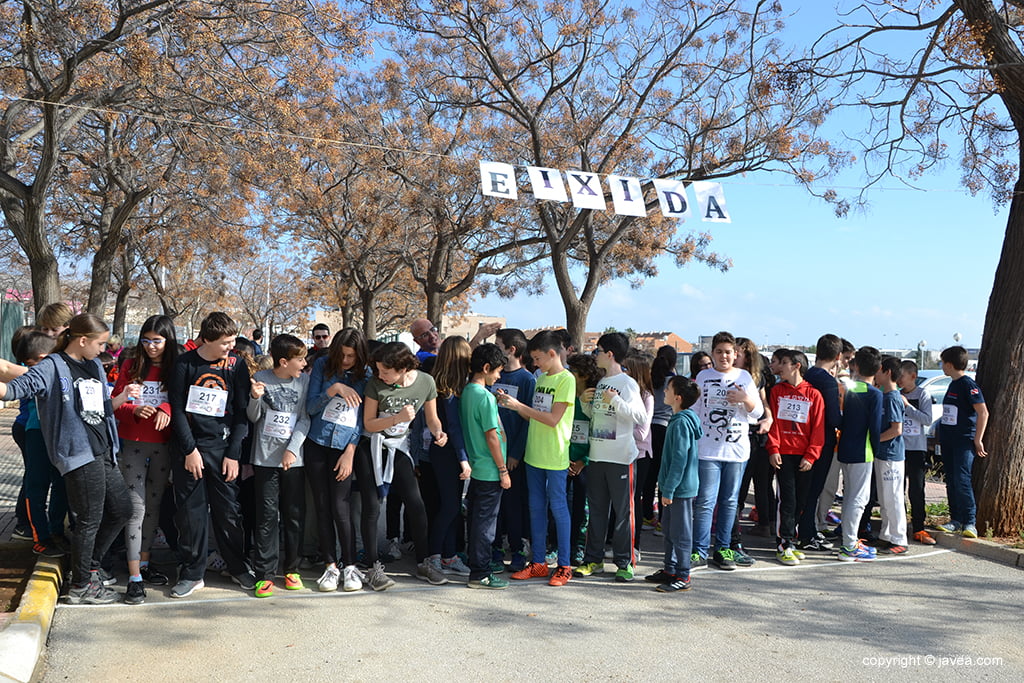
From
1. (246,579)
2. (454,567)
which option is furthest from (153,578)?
(454,567)

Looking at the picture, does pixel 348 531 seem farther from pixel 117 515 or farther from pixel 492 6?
pixel 492 6

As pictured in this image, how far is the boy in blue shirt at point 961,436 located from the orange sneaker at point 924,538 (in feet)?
0.71

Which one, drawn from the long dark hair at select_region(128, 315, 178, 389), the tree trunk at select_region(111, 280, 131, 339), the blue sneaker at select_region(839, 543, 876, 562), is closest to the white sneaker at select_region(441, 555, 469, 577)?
the long dark hair at select_region(128, 315, 178, 389)

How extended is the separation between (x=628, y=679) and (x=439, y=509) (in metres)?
2.32

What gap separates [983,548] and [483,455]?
4.62 metres

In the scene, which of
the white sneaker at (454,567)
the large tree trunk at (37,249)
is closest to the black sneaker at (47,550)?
the white sneaker at (454,567)

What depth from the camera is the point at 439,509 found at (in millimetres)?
5996

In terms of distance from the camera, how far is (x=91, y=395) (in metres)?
4.70

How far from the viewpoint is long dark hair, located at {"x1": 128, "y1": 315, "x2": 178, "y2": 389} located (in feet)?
16.8

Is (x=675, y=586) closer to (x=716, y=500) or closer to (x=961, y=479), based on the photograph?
(x=716, y=500)

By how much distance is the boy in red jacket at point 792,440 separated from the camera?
258 inches

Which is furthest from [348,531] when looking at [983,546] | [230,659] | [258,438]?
[983,546]

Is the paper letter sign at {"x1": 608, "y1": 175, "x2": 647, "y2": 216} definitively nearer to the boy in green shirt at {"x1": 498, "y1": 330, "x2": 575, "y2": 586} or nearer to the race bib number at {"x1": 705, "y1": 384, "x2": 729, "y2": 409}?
the race bib number at {"x1": 705, "y1": 384, "x2": 729, "y2": 409}

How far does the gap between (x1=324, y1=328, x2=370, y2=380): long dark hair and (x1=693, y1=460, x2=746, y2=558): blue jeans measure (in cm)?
258
